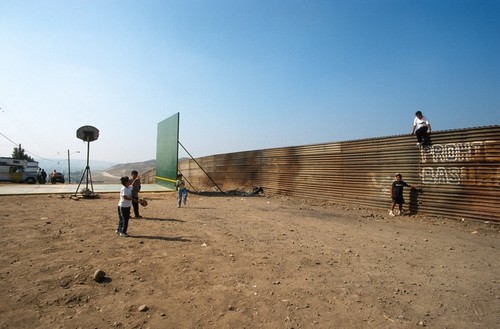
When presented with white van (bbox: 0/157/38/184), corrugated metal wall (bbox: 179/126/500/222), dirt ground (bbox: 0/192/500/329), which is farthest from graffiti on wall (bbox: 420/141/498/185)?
white van (bbox: 0/157/38/184)

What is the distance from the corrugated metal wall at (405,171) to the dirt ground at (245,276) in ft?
3.98

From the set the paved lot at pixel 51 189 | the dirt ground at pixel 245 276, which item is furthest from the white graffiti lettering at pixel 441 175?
the paved lot at pixel 51 189

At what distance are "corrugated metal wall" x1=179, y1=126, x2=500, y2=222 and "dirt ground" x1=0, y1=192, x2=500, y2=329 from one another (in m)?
1.21

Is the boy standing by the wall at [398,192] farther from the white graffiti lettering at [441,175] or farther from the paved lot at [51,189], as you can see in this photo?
the paved lot at [51,189]

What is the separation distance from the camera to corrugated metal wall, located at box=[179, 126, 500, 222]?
8.28 m

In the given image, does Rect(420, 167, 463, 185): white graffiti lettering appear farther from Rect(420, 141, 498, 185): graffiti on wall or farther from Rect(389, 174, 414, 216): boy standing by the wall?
Rect(389, 174, 414, 216): boy standing by the wall

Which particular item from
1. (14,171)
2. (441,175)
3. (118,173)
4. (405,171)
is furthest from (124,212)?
(118,173)

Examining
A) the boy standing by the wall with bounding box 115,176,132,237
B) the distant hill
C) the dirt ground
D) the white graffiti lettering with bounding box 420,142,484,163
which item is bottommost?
the dirt ground

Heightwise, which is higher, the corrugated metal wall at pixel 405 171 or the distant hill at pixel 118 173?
the distant hill at pixel 118 173

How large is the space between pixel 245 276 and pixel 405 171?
326 inches

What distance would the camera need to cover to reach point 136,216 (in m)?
8.93

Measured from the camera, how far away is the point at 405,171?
10.2 metres

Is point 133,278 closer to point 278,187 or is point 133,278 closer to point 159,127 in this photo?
point 278,187

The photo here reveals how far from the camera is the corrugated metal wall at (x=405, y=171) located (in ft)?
27.2
